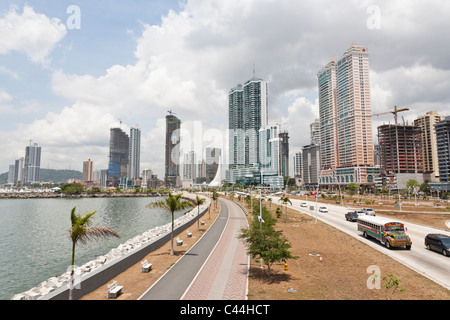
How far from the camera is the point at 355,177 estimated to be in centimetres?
18362

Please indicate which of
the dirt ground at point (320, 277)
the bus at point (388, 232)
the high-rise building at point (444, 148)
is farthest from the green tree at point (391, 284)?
the high-rise building at point (444, 148)

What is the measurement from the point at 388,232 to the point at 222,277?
20.9 metres

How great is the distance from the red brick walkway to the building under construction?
201 meters

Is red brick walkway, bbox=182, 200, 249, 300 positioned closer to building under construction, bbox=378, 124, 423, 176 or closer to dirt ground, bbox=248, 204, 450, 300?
dirt ground, bbox=248, 204, 450, 300

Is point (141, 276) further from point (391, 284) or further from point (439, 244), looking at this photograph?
point (439, 244)

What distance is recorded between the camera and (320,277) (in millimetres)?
18641

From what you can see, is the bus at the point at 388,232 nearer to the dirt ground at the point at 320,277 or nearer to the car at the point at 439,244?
the car at the point at 439,244

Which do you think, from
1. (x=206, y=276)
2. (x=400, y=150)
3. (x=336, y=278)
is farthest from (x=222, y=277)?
(x=400, y=150)

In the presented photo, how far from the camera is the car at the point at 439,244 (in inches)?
944

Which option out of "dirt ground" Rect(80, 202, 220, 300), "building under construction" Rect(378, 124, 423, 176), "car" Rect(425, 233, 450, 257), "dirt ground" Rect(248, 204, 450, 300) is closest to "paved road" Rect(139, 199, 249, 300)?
"dirt ground" Rect(80, 202, 220, 300)

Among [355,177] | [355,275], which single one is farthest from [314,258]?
[355,177]

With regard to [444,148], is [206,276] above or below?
below

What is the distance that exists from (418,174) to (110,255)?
210 meters
